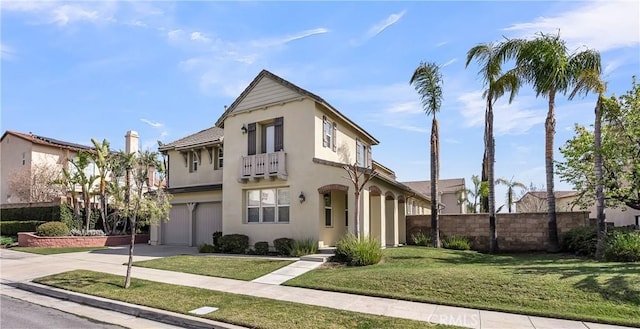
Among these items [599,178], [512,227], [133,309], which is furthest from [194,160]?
[599,178]

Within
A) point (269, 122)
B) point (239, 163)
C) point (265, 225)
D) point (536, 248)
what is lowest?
point (536, 248)

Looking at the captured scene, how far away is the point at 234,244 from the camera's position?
719 inches

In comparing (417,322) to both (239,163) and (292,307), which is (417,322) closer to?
(292,307)

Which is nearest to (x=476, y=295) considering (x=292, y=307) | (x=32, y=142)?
(x=292, y=307)

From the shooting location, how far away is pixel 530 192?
4675cm

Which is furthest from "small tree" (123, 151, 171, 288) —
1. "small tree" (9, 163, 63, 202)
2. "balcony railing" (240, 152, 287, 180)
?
"small tree" (9, 163, 63, 202)

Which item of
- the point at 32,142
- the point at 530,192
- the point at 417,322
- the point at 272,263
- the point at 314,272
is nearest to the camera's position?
the point at 417,322

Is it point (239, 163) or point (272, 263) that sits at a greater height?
point (239, 163)

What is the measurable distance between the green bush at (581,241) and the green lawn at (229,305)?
12130 millimetres

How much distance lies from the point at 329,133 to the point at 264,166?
344 cm

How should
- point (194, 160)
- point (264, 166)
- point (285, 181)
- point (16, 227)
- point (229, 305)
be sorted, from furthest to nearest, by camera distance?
point (16, 227)
point (194, 160)
point (264, 166)
point (285, 181)
point (229, 305)

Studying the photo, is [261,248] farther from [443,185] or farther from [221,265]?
[443,185]

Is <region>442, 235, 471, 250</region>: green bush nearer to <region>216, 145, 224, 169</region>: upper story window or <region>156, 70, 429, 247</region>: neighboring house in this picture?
<region>156, 70, 429, 247</region>: neighboring house

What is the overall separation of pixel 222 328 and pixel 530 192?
46.5 metres
